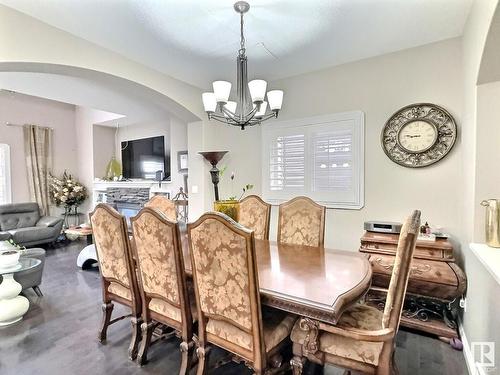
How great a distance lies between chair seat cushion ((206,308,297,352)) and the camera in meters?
1.52

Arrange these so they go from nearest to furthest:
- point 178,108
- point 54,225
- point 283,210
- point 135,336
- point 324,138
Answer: point 135,336
point 283,210
point 324,138
point 178,108
point 54,225

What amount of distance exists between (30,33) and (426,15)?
11.2ft

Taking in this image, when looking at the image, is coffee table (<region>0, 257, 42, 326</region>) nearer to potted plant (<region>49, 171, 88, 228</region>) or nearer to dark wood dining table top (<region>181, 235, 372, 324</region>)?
dark wood dining table top (<region>181, 235, 372, 324</region>)

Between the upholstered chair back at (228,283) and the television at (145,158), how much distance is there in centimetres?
426

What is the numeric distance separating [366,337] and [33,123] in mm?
7323

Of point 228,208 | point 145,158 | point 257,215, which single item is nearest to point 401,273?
point 228,208

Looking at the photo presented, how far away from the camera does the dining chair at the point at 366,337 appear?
129 centimetres

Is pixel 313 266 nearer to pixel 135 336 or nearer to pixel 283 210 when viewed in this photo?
pixel 283 210

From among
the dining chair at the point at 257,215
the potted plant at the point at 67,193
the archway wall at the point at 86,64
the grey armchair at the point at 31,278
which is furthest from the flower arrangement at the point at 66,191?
the dining chair at the point at 257,215

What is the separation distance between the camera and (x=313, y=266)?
1.88 m

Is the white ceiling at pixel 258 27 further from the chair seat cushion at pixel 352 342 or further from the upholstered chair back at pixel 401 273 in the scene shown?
the chair seat cushion at pixel 352 342

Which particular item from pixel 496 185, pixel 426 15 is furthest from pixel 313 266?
pixel 426 15

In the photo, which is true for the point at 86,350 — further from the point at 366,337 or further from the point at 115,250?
the point at 366,337

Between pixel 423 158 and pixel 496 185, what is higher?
pixel 423 158
